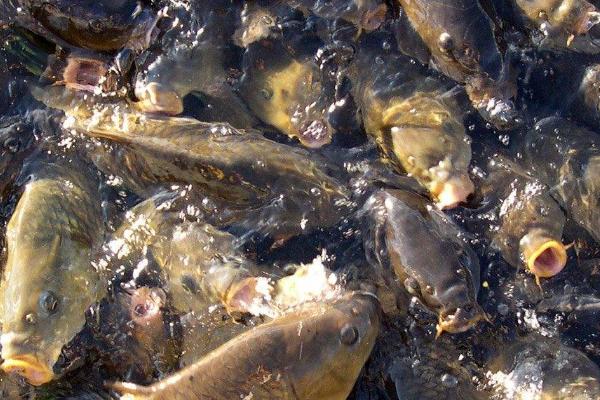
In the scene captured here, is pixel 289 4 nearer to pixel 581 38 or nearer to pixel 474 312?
pixel 581 38

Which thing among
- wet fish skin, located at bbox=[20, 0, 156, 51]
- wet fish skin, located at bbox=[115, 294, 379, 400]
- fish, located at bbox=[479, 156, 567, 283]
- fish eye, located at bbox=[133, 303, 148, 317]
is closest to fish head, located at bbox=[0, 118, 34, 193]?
wet fish skin, located at bbox=[20, 0, 156, 51]

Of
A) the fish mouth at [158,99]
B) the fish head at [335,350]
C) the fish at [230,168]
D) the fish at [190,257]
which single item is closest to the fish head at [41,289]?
the fish at [190,257]

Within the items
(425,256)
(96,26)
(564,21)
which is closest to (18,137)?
(96,26)

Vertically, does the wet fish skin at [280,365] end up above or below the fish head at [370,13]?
below

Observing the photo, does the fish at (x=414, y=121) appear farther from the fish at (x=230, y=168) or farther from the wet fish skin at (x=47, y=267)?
the wet fish skin at (x=47, y=267)

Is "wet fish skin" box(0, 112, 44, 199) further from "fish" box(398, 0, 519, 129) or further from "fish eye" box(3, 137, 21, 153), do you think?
"fish" box(398, 0, 519, 129)

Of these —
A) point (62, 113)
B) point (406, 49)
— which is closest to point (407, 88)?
point (406, 49)
